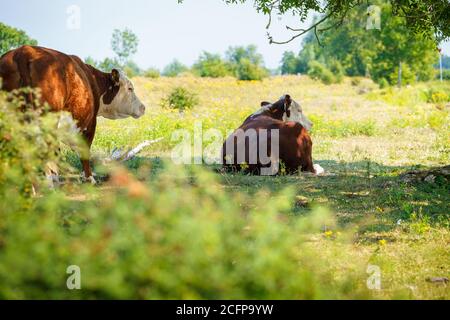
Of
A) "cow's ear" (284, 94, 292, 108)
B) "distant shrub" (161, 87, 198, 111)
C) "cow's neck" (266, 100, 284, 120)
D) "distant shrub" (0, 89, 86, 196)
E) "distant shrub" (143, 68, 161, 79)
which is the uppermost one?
"distant shrub" (143, 68, 161, 79)

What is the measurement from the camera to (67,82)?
28.7ft

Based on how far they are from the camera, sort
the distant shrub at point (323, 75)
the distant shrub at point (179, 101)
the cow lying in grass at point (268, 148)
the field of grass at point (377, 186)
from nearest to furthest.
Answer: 1. the field of grass at point (377, 186)
2. the cow lying in grass at point (268, 148)
3. the distant shrub at point (179, 101)
4. the distant shrub at point (323, 75)

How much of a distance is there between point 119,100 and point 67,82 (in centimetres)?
291

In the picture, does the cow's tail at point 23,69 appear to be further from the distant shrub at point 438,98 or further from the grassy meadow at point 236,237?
the distant shrub at point 438,98

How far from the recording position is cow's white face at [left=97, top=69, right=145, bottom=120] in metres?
11.4

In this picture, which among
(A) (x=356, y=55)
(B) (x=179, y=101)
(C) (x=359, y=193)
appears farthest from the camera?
(A) (x=356, y=55)

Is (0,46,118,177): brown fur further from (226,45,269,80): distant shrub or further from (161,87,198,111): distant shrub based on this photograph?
(226,45,269,80): distant shrub

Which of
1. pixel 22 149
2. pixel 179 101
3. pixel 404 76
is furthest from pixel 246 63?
pixel 22 149

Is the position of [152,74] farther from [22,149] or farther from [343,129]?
[22,149]

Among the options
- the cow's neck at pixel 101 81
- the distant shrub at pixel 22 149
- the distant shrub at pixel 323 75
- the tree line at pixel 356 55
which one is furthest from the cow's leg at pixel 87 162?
the distant shrub at pixel 323 75

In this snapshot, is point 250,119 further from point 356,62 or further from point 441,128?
point 356,62

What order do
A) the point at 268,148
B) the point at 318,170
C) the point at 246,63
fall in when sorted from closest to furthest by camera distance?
→ the point at 268,148, the point at 318,170, the point at 246,63

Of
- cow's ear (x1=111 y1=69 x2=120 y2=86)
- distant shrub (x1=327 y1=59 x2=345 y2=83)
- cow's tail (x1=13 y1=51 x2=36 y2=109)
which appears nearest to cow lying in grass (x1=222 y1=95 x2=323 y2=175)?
cow's ear (x1=111 y1=69 x2=120 y2=86)

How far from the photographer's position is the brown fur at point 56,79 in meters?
8.02
